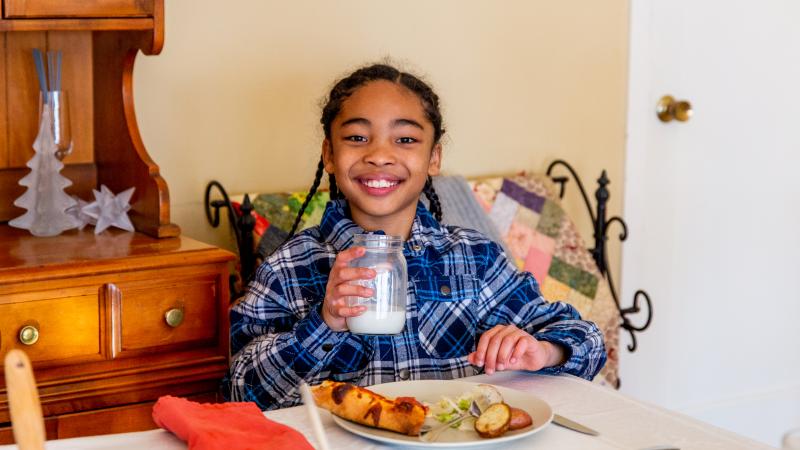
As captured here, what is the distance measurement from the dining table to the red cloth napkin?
0.03 meters

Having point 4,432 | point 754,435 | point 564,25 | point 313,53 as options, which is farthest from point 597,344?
point 754,435

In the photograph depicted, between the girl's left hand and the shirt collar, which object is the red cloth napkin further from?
the shirt collar

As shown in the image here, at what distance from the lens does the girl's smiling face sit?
161 centimetres

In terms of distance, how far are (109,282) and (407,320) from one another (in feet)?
1.68

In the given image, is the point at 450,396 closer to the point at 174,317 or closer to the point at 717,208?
the point at 174,317

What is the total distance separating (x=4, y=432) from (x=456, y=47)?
139 cm

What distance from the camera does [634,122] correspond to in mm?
2883

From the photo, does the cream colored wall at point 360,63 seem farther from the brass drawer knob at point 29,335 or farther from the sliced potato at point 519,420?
the sliced potato at point 519,420

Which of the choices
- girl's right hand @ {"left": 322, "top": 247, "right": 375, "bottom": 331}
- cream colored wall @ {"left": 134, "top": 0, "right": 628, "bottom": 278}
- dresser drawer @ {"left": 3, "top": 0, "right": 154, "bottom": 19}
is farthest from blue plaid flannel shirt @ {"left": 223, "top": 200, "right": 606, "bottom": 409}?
cream colored wall @ {"left": 134, "top": 0, "right": 628, "bottom": 278}

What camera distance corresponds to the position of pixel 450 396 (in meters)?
1.23

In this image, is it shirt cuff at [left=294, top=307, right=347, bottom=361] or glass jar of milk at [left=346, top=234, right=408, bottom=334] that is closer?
glass jar of milk at [left=346, top=234, right=408, bottom=334]

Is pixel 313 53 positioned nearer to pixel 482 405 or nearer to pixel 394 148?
pixel 394 148

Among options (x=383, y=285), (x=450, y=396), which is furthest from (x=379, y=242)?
(x=450, y=396)

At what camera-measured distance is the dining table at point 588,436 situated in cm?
108
